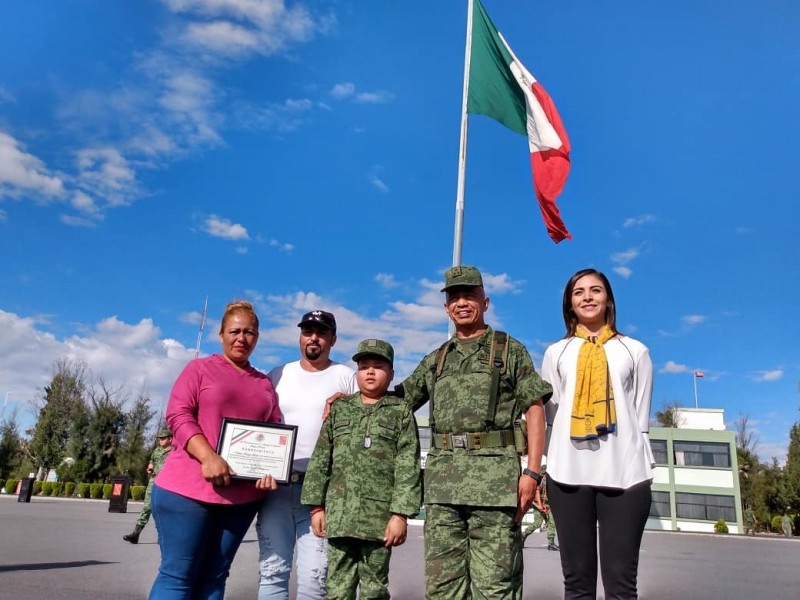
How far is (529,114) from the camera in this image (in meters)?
9.22

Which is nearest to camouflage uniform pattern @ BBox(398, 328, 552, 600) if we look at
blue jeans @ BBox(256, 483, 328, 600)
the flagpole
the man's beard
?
blue jeans @ BBox(256, 483, 328, 600)

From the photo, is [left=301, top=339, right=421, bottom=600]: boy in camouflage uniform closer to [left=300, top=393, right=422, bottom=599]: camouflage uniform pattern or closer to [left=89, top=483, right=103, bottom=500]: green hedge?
[left=300, top=393, right=422, bottom=599]: camouflage uniform pattern

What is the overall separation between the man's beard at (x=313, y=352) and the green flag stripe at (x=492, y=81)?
5161 mm

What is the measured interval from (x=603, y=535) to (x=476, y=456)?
756mm

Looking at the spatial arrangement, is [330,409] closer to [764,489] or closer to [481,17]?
[481,17]

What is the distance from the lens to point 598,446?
3479mm

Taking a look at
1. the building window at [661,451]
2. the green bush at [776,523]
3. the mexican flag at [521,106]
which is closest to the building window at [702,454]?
the building window at [661,451]

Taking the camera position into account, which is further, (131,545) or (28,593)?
(131,545)

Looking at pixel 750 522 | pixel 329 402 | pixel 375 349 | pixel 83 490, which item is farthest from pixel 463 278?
pixel 750 522

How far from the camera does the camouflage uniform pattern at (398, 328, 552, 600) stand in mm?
3377

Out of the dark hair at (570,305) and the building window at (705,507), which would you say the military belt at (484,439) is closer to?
the dark hair at (570,305)

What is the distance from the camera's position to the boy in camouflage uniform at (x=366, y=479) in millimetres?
3650

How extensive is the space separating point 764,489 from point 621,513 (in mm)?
54843

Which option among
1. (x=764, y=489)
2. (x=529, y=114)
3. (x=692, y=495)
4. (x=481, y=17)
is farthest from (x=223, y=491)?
(x=764, y=489)
